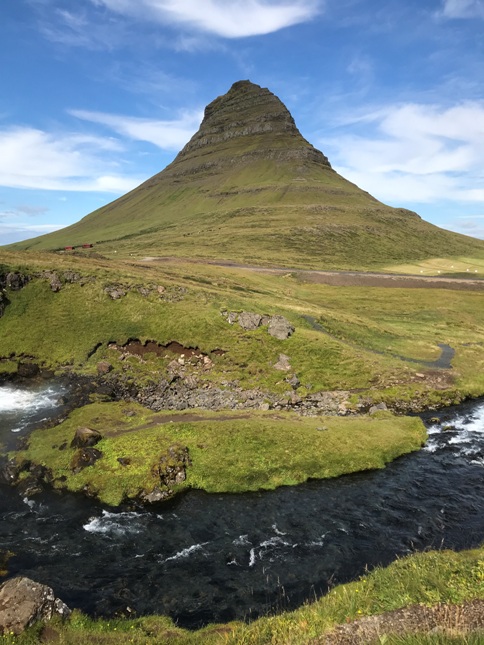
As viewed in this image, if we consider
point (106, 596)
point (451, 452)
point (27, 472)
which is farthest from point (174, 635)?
point (451, 452)

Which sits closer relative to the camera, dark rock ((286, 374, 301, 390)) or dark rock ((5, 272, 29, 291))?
dark rock ((286, 374, 301, 390))

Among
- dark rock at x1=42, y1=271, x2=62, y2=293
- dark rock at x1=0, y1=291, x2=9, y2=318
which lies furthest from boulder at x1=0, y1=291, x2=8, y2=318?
dark rock at x1=42, y1=271, x2=62, y2=293

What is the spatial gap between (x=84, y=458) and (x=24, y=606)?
17.5 metres

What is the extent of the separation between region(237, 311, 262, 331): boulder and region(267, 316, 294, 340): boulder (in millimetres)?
2167

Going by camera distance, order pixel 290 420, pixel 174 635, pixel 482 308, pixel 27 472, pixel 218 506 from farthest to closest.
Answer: pixel 482 308, pixel 290 420, pixel 27 472, pixel 218 506, pixel 174 635

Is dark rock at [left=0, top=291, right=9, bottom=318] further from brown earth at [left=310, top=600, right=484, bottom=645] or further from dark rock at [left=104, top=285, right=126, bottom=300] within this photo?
brown earth at [left=310, top=600, right=484, bottom=645]

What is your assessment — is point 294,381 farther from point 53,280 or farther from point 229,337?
point 53,280

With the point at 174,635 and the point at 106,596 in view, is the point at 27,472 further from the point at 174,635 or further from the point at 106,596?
the point at 174,635

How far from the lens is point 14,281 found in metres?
70.7

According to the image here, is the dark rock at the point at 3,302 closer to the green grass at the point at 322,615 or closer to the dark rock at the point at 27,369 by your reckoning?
the dark rock at the point at 27,369

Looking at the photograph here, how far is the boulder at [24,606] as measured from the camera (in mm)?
17219

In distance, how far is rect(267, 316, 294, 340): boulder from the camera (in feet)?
206

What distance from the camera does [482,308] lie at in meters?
106

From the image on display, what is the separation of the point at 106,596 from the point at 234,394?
3021 centimetres
